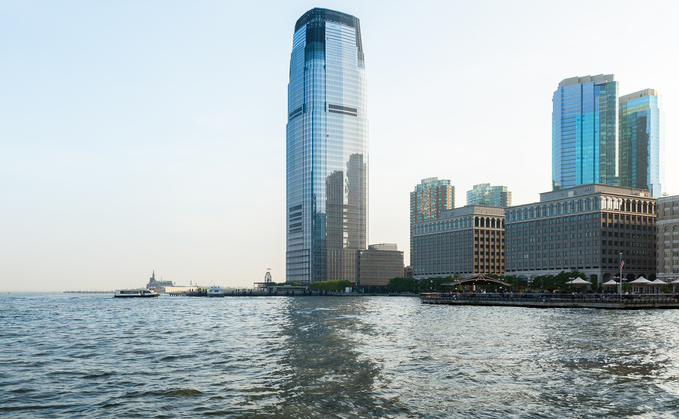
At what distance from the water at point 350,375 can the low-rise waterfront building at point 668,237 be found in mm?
152714

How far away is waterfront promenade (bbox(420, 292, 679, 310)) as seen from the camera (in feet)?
355

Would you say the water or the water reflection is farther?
the water

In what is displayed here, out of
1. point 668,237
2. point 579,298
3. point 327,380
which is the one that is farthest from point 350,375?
point 668,237

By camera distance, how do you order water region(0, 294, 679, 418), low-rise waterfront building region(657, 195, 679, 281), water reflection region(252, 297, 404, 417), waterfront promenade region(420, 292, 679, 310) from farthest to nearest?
low-rise waterfront building region(657, 195, 679, 281)
waterfront promenade region(420, 292, 679, 310)
water region(0, 294, 679, 418)
water reflection region(252, 297, 404, 417)

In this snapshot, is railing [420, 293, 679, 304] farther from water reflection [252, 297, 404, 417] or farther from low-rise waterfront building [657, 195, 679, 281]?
low-rise waterfront building [657, 195, 679, 281]

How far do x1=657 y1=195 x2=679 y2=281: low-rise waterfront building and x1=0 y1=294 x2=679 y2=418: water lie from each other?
153 metres

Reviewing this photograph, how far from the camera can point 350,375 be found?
1393 inches

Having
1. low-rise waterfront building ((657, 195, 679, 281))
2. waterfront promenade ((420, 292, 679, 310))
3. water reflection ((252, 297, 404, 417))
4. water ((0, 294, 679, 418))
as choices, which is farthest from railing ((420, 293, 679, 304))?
low-rise waterfront building ((657, 195, 679, 281))

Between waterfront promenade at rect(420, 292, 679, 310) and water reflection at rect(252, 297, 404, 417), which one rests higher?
water reflection at rect(252, 297, 404, 417)

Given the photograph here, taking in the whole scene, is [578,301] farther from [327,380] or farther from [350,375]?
[327,380]

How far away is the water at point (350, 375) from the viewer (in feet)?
87.9

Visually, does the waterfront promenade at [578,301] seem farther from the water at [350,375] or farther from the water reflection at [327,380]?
the water reflection at [327,380]

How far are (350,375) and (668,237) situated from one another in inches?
7588

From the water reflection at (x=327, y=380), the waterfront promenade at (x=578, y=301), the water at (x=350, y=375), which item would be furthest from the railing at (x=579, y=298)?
the water reflection at (x=327, y=380)
